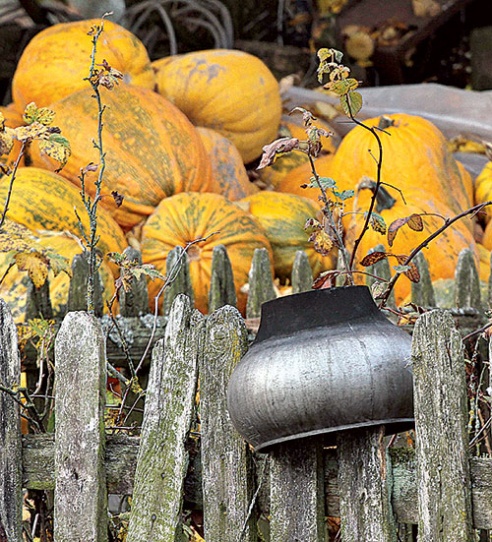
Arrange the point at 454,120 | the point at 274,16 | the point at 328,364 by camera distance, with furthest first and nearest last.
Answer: the point at 274,16, the point at 454,120, the point at 328,364

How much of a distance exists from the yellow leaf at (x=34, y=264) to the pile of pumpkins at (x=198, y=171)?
2.83 ft

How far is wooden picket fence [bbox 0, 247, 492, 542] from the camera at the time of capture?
1533 mm

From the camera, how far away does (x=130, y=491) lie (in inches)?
71.2

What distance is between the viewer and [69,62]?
4.14m

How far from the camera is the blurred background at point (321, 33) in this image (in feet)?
18.6

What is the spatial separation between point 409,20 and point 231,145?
3.35 meters

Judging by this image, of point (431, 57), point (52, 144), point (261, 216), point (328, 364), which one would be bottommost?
point (328, 364)

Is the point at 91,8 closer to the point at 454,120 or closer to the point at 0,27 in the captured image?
the point at 0,27

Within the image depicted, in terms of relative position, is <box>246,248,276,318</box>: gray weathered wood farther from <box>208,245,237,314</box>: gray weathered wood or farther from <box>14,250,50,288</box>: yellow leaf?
<box>14,250,50,288</box>: yellow leaf

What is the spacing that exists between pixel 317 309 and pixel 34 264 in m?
0.71

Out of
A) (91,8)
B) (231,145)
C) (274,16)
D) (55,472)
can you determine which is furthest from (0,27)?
(55,472)

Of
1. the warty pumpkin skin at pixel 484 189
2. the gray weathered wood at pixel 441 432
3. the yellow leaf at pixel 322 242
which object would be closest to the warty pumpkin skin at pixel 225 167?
the warty pumpkin skin at pixel 484 189

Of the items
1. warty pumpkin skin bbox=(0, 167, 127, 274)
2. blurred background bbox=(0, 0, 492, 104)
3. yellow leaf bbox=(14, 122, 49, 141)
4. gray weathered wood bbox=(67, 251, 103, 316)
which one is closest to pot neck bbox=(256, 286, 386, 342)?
yellow leaf bbox=(14, 122, 49, 141)

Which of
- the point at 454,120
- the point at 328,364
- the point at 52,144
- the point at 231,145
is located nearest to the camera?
the point at 328,364
